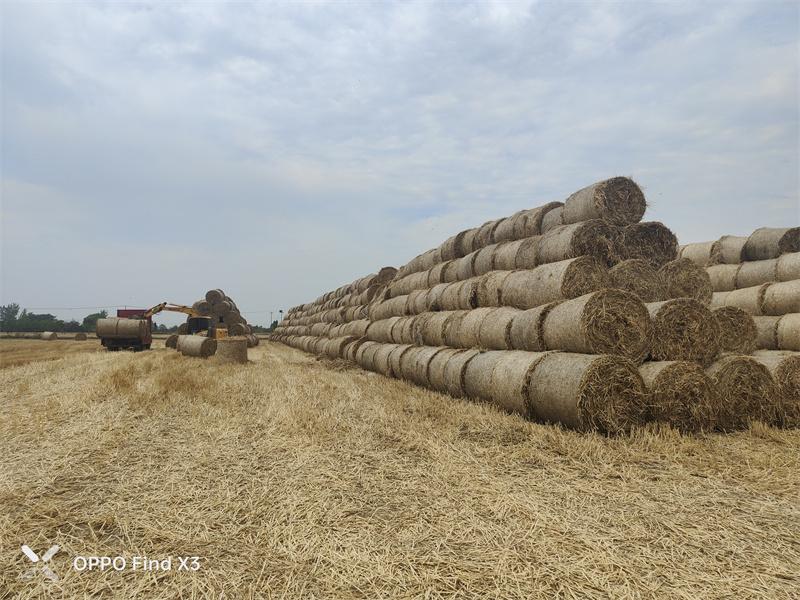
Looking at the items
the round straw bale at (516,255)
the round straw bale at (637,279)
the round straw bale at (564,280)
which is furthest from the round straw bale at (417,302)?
the round straw bale at (637,279)

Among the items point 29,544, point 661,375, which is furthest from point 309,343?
point 29,544

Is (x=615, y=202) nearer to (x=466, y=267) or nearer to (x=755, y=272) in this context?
(x=466, y=267)

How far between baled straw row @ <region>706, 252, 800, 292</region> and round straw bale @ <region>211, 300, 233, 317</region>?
26.6m

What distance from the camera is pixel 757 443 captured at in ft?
19.7

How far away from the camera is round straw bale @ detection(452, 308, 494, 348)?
10.0m

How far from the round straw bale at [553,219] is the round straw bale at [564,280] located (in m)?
1.88

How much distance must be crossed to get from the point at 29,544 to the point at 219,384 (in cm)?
816

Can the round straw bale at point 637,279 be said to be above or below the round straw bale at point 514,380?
above

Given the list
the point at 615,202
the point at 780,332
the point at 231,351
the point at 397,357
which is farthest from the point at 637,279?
the point at 231,351

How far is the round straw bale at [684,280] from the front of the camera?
8.99m

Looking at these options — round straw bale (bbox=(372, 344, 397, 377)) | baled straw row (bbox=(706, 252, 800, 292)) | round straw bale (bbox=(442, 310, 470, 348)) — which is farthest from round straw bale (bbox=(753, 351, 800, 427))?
→ round straw bale (bbox=(372, 344, 397, 377))

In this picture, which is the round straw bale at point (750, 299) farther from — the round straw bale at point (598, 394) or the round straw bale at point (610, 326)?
the round straw bale at point (598, 394)

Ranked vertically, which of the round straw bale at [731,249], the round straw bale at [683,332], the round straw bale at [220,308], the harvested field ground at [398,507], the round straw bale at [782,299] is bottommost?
the harvested field ground at [398,507]

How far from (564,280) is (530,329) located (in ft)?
3.15
